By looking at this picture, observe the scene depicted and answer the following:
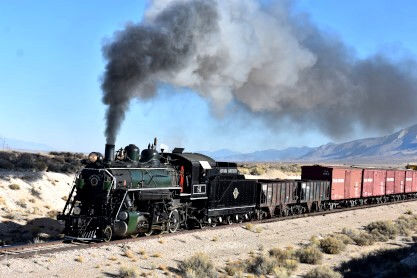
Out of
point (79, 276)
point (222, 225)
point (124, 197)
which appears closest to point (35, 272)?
point (79, 276)

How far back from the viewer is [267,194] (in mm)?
26422

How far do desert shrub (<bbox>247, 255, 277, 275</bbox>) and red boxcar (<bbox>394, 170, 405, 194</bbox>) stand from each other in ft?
108

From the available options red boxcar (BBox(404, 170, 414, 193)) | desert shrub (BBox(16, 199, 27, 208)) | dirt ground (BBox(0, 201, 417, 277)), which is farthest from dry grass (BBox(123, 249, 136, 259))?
red boxcar (BBox(404, 170, 414, 193))

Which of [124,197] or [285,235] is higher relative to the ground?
[124,197]

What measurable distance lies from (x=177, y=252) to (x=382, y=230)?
11.4m

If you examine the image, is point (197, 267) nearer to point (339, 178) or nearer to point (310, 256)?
point (310, 256)

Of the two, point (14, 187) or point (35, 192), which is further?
point (35, 192)

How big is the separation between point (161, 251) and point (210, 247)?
2.17 m

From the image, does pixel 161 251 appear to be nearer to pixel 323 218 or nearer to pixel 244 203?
pixel 244 203

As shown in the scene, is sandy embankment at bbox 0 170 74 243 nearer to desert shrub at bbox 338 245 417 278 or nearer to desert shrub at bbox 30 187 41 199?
desert shrub at bbox 30 187 41 199

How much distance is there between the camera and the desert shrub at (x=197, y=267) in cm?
1373

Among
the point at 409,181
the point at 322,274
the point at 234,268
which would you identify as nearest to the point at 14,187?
the point at 234,268

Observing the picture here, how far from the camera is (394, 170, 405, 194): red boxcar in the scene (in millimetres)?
45075

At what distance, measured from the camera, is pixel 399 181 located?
46156mm
